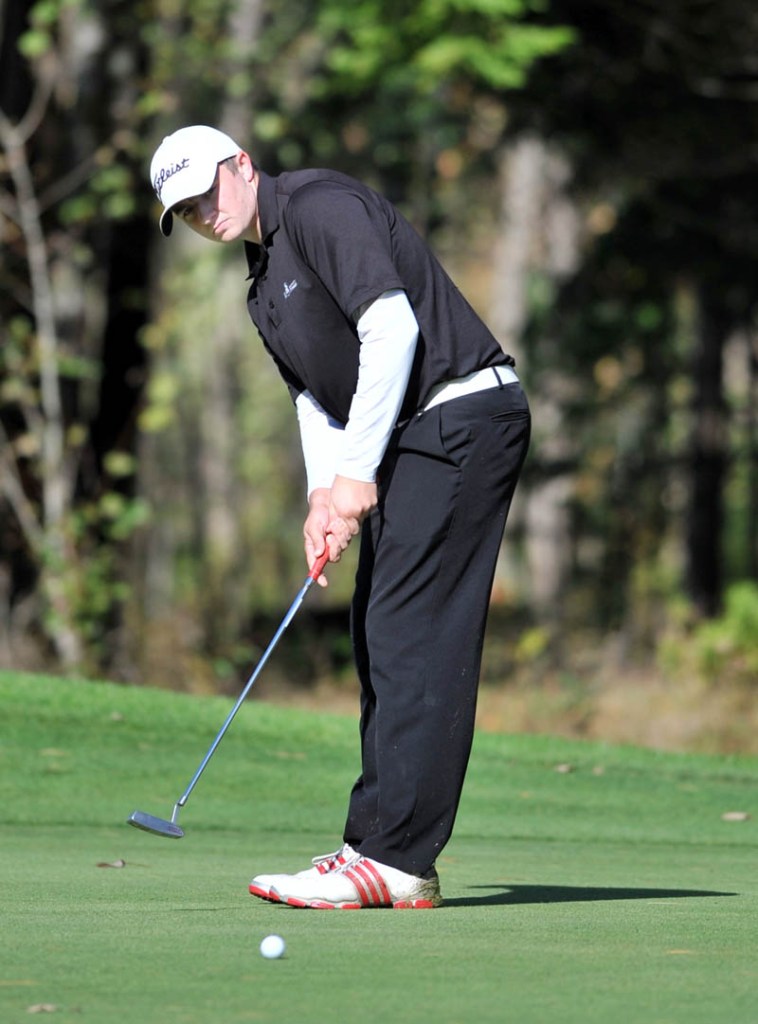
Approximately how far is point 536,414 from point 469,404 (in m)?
14.6

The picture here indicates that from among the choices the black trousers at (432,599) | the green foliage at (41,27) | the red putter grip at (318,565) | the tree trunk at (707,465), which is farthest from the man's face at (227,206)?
the tree trunk at (707,465)

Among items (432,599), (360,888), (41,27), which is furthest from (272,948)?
(41,27)

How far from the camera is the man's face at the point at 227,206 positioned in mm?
4605

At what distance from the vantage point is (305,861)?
6020 millimetres

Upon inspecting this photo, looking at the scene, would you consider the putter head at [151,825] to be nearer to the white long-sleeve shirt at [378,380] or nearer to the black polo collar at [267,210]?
the white long-sleeve shirt at [378,380]

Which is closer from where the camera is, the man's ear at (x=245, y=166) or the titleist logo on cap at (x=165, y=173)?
the titleist logo on cap at (x=165, y=173)

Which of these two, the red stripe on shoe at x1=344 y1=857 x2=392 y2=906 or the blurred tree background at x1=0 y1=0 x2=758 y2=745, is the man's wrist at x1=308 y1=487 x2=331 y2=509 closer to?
the red stripe on shoe at x1=344 y1=857 x2=392 y2=906

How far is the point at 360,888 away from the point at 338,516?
0.90m

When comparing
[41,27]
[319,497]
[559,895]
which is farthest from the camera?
[41,27]

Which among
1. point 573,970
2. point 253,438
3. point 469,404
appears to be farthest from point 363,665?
point 253,438

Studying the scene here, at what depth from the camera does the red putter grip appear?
184 inches

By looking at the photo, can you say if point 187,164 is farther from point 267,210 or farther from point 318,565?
point 318,565

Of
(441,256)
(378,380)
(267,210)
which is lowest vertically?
(378,380)

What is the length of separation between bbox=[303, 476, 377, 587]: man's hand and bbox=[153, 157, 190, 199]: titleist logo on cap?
802 mm
